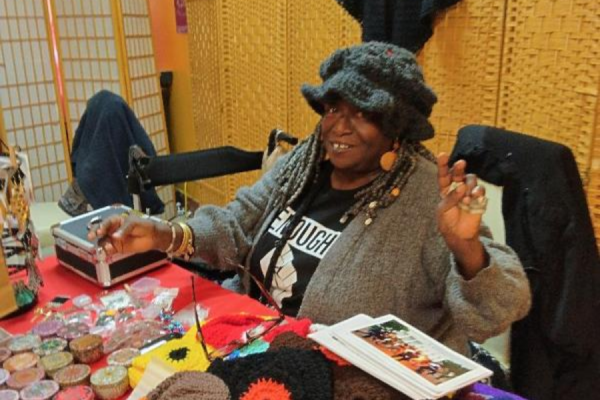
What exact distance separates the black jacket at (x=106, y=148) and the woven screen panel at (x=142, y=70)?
3.10 feet

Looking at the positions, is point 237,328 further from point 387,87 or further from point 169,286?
point 387,87

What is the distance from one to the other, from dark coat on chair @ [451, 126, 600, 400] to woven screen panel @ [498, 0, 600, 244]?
1.69 ft

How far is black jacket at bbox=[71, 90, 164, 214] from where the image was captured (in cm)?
246

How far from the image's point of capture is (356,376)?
0.91 m

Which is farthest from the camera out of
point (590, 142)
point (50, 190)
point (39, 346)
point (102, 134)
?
point (50, 190)

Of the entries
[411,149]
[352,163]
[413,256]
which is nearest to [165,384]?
[413,256]

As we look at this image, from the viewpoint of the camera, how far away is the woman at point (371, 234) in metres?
1.16

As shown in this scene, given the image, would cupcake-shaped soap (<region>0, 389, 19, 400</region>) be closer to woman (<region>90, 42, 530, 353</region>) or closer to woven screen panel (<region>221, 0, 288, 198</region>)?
woman (<region>90, 42, 530, 353</region>)

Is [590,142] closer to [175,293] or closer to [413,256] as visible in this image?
[413,256]

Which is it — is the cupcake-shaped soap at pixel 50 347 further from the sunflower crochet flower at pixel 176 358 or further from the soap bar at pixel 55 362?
the sunflower crochet flower at pixel 176 358

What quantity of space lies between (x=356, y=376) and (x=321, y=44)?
2028mm

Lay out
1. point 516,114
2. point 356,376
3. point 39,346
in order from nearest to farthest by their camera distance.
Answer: point 356,376
point 39,346
point 516,114

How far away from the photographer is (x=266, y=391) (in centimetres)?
89

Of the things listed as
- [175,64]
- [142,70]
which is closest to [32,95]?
[142,70]
